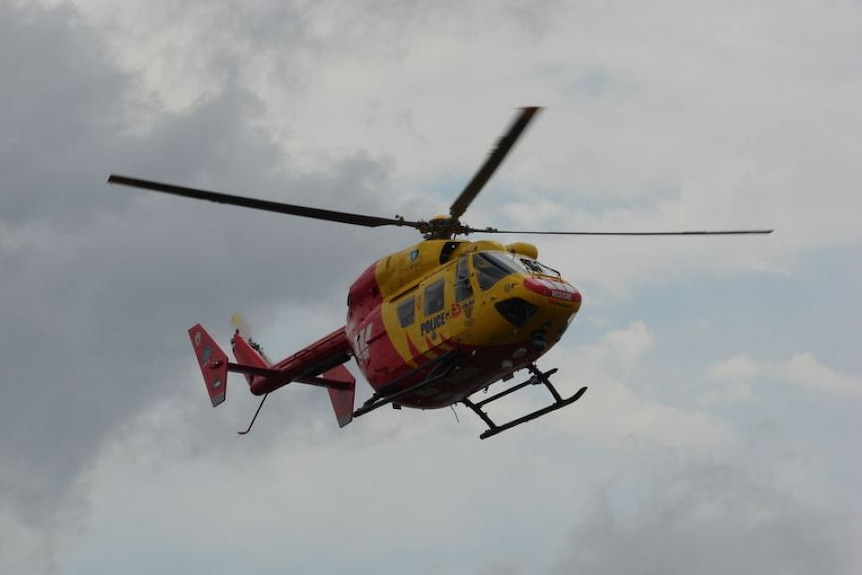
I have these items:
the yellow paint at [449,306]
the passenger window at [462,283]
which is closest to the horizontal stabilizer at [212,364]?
the yellow paint at [449,306]

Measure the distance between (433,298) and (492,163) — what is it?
4330 millimetres

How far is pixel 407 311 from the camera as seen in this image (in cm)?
3369

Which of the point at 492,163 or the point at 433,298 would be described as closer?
the point at 492,163

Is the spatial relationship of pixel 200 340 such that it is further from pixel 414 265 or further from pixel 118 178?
pixel 118 178

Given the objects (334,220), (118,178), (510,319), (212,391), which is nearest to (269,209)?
(334,220)

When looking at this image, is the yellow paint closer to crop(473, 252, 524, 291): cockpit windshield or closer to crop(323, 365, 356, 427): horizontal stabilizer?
crop(473, 252, 524, 291): cockpit windshield

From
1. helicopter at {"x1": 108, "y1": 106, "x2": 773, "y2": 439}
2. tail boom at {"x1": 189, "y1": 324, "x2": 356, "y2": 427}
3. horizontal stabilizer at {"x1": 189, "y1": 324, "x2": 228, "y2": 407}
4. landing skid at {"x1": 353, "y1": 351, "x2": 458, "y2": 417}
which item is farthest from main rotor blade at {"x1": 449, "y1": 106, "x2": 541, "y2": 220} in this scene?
horizontal stabilizer at {"x1": 189, "y1": 324, "x2": 228, "y2": 407}

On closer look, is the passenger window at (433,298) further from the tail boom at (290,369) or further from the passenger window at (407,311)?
the tail boom at (290,369)

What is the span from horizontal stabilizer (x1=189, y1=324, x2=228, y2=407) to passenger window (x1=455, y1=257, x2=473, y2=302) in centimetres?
1076

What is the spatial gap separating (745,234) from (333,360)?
12833 mm

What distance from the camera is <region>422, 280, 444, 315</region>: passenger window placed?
32719mm

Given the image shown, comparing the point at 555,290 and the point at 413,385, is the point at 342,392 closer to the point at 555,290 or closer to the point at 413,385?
the point at 413,385

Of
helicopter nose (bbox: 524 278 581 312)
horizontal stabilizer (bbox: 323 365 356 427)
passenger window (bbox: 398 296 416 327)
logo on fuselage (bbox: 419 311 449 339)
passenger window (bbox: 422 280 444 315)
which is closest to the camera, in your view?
helicopter nose (bbox: 524 278 581 312)

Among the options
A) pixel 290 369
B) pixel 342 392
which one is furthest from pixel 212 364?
pixel 342 392
